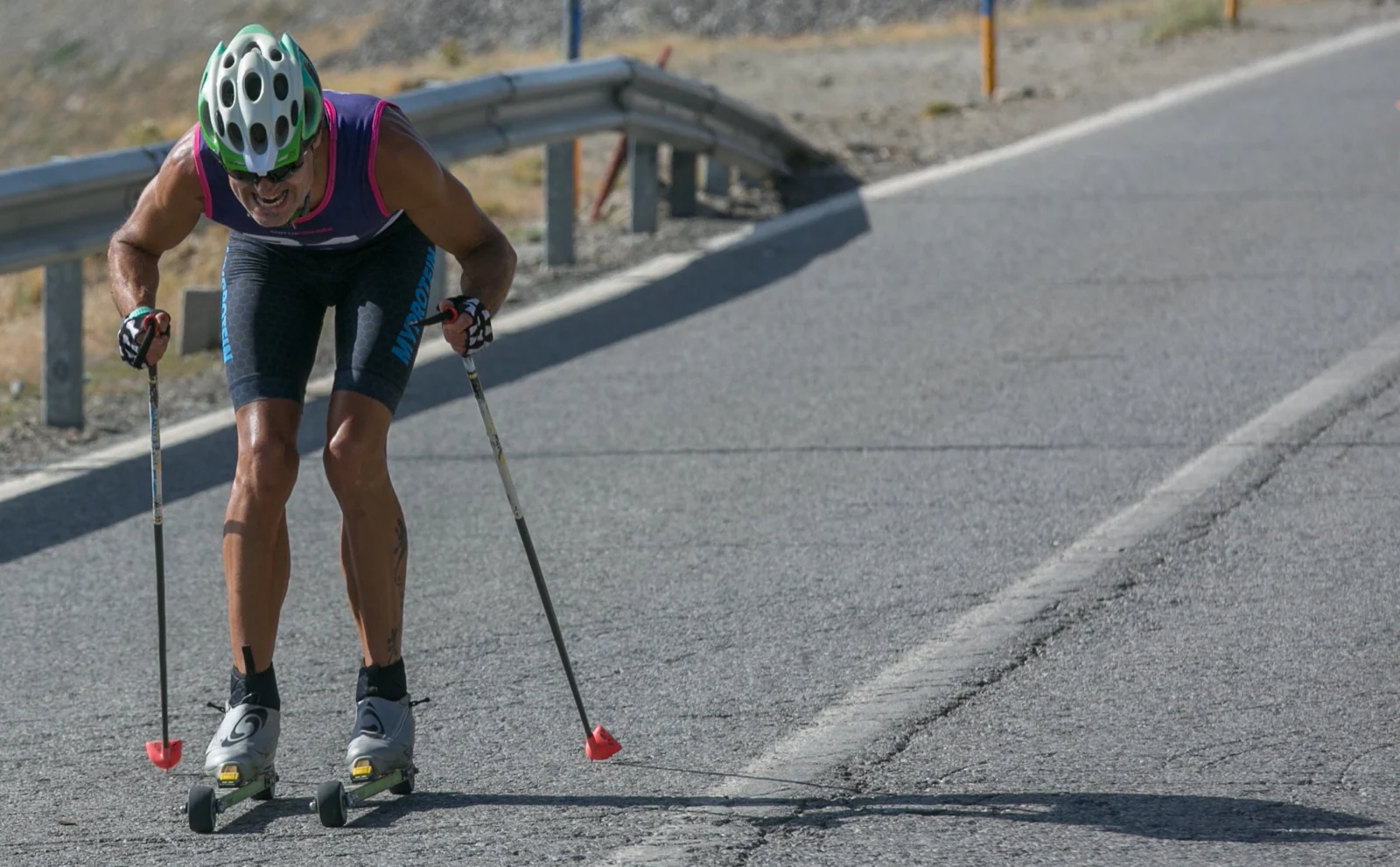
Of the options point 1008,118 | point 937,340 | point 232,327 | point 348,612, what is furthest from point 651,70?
point 232,327

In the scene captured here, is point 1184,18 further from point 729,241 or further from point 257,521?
point 257,521

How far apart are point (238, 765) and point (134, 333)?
101 cm

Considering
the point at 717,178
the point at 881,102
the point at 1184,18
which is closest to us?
the point at 717,178

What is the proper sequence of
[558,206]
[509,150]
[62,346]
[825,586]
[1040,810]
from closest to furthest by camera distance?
[1040,810], [825,586], [62,346], [509,150], [558,206]

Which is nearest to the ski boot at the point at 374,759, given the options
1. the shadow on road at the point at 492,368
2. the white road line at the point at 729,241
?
the shadow on road at the point at 492,368

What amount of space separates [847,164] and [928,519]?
7.26 metres

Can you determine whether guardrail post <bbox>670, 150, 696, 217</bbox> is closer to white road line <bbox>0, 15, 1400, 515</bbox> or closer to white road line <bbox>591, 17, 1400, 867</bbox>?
white road line <bbox>0, 15, 1400, 515</bbox>

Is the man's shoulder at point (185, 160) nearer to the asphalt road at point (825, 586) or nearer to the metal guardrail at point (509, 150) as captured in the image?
the asphalt road at point (825, 586)

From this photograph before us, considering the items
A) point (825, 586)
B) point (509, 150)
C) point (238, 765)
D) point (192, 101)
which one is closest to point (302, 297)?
point (238, 765)

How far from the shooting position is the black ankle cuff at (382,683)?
450 centimetres

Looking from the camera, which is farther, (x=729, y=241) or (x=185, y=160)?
(x=729, y=241)

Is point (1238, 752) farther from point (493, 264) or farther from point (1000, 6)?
point (1000, 6)

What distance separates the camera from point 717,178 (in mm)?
12648

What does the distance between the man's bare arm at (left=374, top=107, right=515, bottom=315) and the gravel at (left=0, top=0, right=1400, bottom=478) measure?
342 cm
